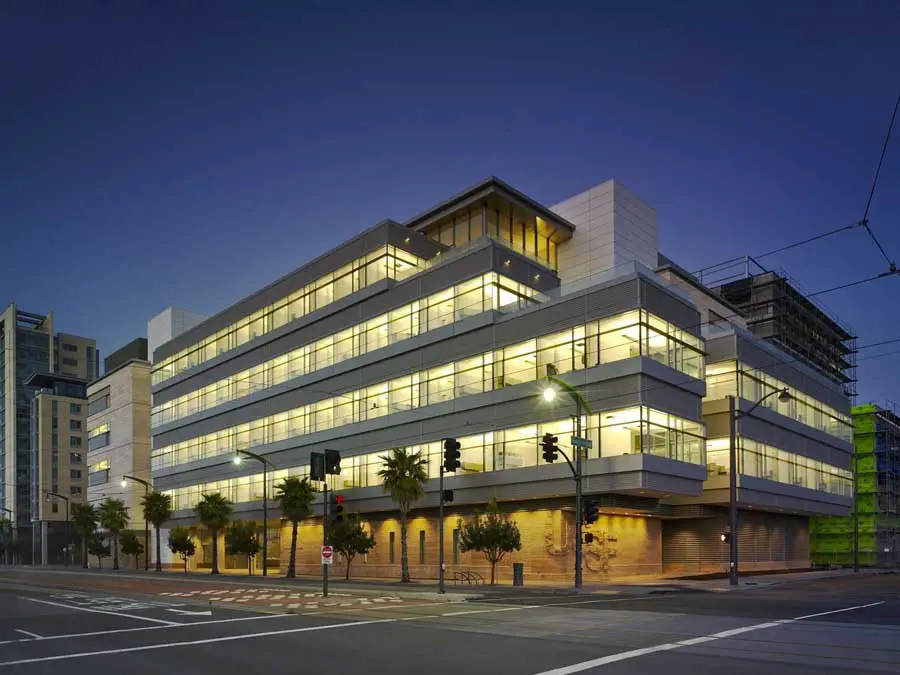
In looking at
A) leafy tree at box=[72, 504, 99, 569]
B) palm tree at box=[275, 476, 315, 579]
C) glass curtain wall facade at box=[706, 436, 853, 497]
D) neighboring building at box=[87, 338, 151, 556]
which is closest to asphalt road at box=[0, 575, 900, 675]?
glass curtain wall facade at box=[706, 436, 853, 497]

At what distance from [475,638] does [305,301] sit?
5520cm

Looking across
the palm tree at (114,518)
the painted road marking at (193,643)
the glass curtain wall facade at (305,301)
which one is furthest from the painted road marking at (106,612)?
the palm tree at (114,518)

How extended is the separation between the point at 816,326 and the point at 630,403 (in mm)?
64751

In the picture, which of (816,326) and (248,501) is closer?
(248,501)

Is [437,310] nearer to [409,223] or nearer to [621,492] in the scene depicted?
[409,223]

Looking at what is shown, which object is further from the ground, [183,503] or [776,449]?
[776,449]

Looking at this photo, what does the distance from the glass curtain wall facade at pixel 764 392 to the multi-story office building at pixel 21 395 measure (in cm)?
12843

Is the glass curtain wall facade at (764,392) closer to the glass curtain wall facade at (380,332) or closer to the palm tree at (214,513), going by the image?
the glass curtain wall facade at (380,332)

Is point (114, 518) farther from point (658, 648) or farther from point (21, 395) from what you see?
point (658, 648)

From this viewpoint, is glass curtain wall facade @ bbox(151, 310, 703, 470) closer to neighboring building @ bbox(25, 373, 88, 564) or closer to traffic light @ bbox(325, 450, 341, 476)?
traffic light @ bbox(325, 450, 341, 476)

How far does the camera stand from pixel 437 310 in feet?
186

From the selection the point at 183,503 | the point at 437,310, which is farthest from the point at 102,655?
the point at 183,503

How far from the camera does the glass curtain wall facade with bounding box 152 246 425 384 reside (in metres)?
62.2

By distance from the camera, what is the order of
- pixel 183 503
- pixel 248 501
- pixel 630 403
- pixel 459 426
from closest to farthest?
pixel 630 403 → pixel 459 426 → pixel 248 501 → pixel 183 503
